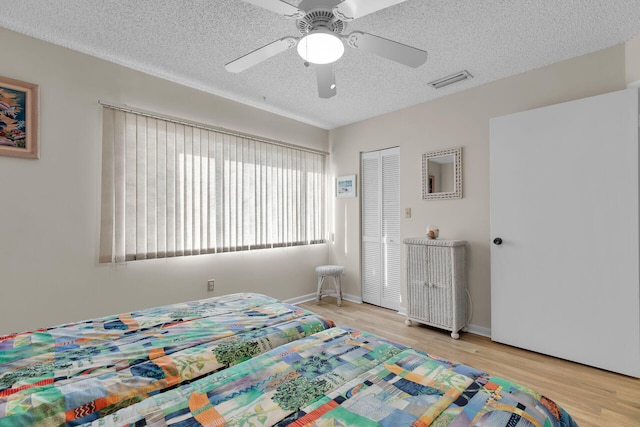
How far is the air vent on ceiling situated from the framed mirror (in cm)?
67

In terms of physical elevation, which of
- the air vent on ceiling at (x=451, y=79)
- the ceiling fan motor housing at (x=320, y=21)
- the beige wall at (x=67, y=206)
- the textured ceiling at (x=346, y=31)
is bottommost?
the beige wall at (x=67, y=206)

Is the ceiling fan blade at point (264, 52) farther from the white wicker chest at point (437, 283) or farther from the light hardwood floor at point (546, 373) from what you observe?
the light hardwood floor at point (546, 373)

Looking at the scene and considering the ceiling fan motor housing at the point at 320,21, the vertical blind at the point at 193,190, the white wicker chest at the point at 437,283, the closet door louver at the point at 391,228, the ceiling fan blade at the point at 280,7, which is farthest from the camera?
the closet door louver at the point at 391,228

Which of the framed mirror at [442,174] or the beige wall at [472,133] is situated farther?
the framed mirror at [442,174]

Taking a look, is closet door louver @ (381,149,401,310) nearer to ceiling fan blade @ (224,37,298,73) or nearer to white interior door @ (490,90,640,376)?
white interior door @ (490,90,640,376)

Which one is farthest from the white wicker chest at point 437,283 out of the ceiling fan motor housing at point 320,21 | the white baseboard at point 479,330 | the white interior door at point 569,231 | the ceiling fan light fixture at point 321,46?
the ceiling fan motor housing at point 320,21

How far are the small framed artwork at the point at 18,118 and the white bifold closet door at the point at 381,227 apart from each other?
338 cm

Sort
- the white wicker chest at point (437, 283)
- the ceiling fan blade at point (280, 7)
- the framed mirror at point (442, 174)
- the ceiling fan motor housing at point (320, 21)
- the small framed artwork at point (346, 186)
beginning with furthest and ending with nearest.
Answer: the small framed artwork at point (346, 186) < the framed mirror at point (442, 174) < the white wicker chest at point (437, 283) < the ceiling fan motor housing at point (320, 21) < the ceiling fan blade at point (280, 7)

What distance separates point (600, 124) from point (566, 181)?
472 mm

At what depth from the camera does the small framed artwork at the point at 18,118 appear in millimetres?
2166

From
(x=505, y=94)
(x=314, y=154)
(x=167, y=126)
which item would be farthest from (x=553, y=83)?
(x=167, y=126)

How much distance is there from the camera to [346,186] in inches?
172

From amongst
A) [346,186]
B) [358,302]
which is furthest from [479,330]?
[346,186]

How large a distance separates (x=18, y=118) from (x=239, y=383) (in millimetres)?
2599
